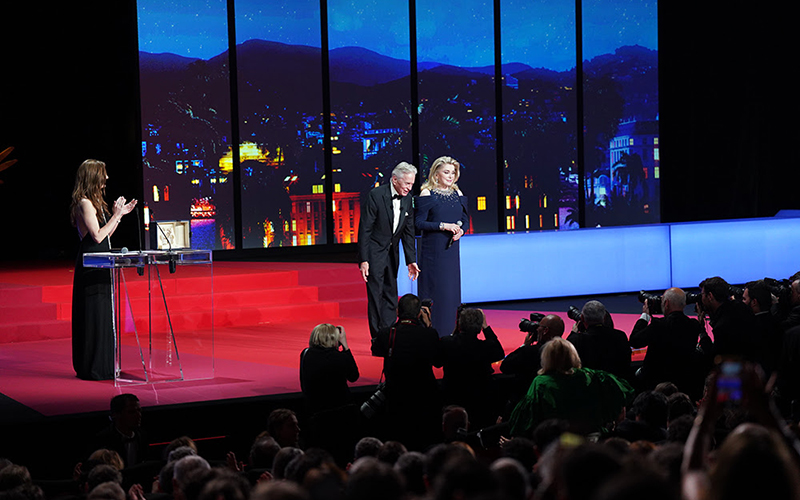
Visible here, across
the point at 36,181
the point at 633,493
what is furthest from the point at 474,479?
the point at 36,181

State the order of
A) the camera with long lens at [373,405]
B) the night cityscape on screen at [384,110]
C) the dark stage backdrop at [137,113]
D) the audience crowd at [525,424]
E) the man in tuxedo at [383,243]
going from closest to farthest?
the audience crowd at [525,424]
the camera with long lens at [373,405]
the man in tuxedo at [383,243]
the dark stage backdrop at [137,113]
the night cityscape on screen at [384,110]

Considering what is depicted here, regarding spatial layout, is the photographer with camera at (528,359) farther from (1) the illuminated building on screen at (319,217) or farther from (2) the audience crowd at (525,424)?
(1) the illuminated building on screen at (319,217)

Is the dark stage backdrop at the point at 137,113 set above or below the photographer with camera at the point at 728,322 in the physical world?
above

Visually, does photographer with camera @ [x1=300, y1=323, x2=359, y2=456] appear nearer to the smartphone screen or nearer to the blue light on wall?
the smartphone screen

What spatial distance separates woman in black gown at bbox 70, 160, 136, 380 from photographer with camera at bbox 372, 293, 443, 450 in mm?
2093

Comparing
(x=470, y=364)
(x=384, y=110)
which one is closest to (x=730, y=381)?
(x=470, y=364)

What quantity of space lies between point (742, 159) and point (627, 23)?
256 centimetres

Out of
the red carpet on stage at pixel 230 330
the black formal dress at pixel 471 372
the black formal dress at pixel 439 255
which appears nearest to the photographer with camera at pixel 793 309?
the black formal dress at pixel 471 372

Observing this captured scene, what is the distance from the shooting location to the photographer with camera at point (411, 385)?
5.14 m

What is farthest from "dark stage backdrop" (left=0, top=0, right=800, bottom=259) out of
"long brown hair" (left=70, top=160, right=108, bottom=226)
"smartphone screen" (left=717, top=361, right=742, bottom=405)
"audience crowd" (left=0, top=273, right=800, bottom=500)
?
"smartphone screen" (left=717, top=361, right=742, bottom=405)

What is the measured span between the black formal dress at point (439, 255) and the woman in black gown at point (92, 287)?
207 cm

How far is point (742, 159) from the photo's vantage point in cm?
1382

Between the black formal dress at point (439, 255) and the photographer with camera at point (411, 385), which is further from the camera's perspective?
the black formal dress at point (439, 255)

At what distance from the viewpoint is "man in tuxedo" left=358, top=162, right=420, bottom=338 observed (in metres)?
6.84
